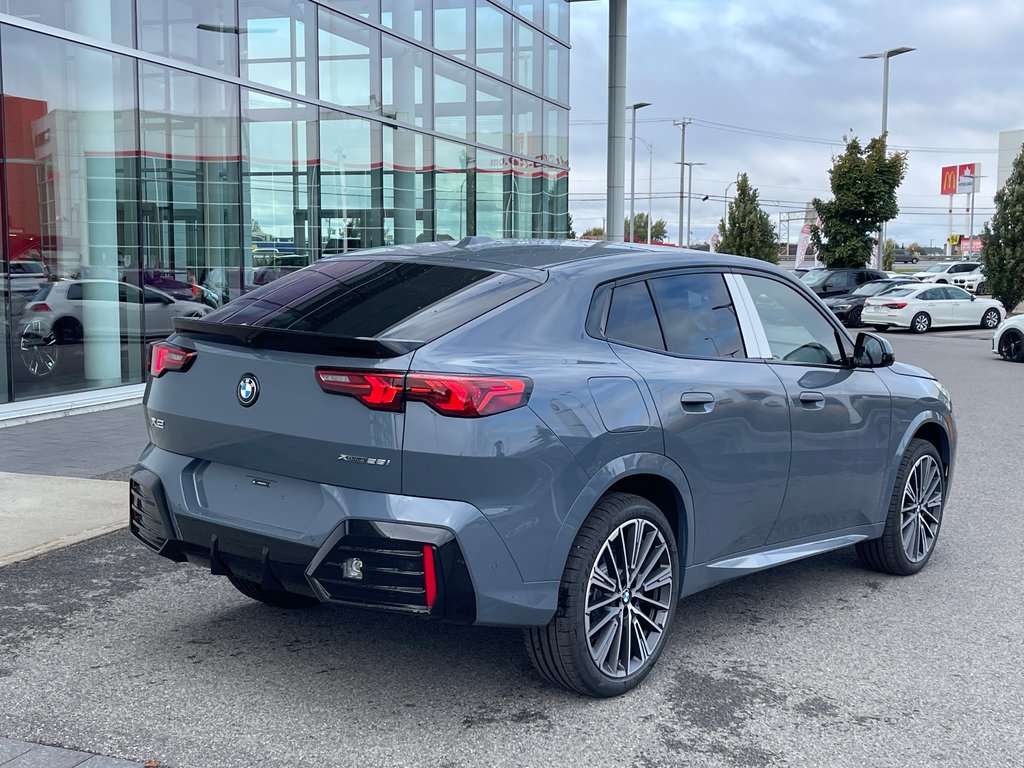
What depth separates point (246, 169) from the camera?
15.0 meters

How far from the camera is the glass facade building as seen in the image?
38.2 ft

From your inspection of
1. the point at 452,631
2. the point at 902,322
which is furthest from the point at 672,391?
the point at 902,322

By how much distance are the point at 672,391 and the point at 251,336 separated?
1586mm

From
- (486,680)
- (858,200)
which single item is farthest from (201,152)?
(858,200)

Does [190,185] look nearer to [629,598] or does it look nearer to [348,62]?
[348,62]

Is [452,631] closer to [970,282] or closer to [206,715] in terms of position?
[206,715]

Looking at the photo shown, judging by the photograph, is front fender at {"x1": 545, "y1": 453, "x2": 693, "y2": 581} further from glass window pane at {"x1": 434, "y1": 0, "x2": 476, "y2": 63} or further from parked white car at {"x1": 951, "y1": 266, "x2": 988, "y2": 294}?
parked white car at {"x1": 951, "y1": 266, "x2": 988, "y2": 294}

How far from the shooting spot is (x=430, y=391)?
11.5ft

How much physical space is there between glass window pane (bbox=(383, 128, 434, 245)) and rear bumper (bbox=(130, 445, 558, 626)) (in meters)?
14.8

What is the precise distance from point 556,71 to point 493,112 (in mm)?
3680

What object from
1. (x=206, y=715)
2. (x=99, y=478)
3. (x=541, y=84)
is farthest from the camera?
(x=541, y=84)

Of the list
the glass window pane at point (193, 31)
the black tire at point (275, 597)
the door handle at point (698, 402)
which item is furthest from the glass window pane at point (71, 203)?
the door handle at point (698, 402)

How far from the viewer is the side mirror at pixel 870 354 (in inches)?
209

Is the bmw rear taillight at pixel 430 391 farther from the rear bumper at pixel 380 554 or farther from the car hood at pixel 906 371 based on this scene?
the car hood at pixel 906 371
